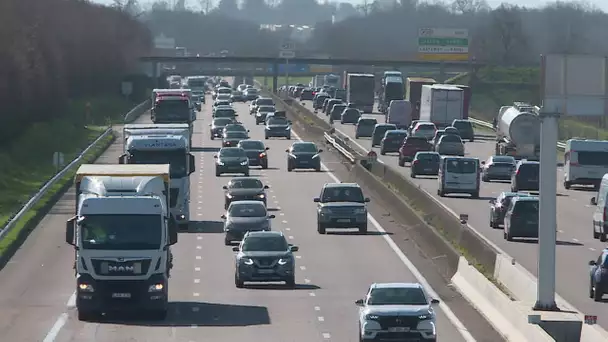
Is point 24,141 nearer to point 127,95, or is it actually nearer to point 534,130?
point 534,130

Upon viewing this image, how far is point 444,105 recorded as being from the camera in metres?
94.4

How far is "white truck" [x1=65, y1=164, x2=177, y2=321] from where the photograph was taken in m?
28.4

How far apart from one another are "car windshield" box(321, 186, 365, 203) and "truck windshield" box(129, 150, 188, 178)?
4.73 metres

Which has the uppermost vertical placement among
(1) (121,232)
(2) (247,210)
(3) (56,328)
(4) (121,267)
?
(1) (121,232)

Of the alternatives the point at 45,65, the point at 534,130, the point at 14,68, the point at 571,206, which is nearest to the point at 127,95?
the point at 45,65

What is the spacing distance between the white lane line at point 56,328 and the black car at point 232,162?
36.9 m

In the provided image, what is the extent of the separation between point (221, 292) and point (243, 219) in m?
9.34

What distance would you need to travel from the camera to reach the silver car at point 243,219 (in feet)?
140

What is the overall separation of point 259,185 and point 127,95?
8279 centimetres

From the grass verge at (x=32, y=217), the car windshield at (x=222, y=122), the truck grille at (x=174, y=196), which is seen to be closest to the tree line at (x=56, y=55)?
the car windshield at (x=222, y=122)

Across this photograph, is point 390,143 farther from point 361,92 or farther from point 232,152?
point 361,92

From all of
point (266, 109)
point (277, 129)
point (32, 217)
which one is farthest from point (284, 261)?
point (266, 109)

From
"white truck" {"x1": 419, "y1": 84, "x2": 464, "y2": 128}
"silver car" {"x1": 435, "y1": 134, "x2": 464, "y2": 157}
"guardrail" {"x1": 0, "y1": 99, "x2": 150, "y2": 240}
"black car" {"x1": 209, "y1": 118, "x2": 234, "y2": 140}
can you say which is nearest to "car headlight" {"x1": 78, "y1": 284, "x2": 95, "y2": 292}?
"guardrail" {"x1": 0, "y1": 99, "x2": 150, "y2": 240}

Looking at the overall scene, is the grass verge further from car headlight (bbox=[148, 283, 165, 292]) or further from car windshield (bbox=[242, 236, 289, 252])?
car headlight (bbox=[148, 283, 165, 292])
